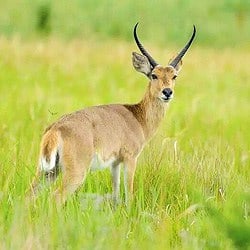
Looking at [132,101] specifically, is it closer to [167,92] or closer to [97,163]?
[167,92]

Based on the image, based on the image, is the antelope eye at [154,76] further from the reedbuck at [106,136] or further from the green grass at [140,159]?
the green grass at [140,159]

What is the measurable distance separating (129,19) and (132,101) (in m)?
10.1

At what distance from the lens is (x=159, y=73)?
25.5 feet

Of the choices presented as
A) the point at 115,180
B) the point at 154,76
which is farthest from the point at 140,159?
the point at 154,76

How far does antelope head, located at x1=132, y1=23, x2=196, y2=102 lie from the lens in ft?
25.2

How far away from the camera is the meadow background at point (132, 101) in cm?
490

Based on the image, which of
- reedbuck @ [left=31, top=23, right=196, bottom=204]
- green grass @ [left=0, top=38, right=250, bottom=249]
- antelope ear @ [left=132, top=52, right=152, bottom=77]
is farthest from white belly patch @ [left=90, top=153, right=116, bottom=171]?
antelope ear @ [left=132, top=52, right=152, bottom=77]

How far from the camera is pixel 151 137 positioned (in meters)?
8.03

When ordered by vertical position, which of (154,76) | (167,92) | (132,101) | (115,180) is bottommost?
(132,101)

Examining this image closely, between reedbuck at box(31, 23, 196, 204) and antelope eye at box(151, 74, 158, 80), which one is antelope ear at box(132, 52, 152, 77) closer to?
reedbuck at box(31, 23, 196, 204)

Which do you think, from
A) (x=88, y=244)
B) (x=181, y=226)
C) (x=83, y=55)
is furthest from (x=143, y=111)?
(x=83, y=55)

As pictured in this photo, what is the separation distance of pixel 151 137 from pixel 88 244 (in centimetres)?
349

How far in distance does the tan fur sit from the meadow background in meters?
0.13

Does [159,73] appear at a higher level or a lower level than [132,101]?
higher
